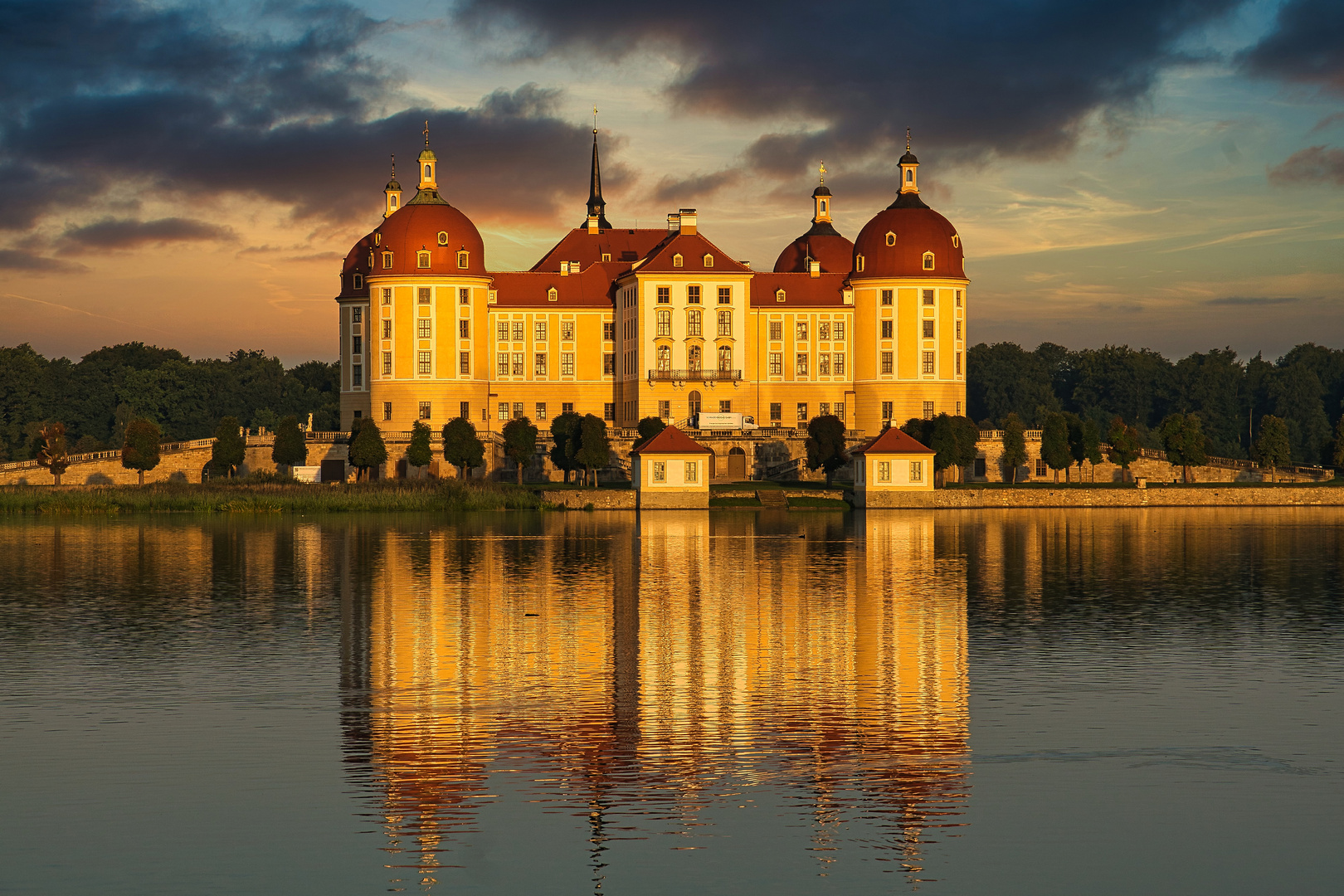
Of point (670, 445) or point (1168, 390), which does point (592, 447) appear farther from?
point (1168, 390)

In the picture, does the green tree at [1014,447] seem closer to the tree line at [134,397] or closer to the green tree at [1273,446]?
the green tree at [1273,446]

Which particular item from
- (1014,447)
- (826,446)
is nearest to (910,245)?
(1014,447)

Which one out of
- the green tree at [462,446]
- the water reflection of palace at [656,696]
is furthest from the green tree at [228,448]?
the water reflection of palace at [656,696]

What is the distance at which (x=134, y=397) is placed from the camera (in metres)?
133

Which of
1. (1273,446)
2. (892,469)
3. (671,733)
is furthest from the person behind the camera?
(1273,446)

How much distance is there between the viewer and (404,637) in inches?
1129

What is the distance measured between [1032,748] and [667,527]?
42108 mm

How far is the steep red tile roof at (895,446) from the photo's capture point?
7525 cm

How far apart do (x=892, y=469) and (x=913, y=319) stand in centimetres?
2639

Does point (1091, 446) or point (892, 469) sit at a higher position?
point (1091, 446)

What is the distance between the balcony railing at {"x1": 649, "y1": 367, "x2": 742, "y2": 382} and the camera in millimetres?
97625

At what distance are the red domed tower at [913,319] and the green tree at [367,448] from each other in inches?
1160

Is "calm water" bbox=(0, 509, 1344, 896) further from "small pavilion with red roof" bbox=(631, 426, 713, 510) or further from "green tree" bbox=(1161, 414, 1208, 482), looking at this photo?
"green tree" bbox=(1161, 414, 1208, 482)

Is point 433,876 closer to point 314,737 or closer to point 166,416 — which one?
point 314,737
